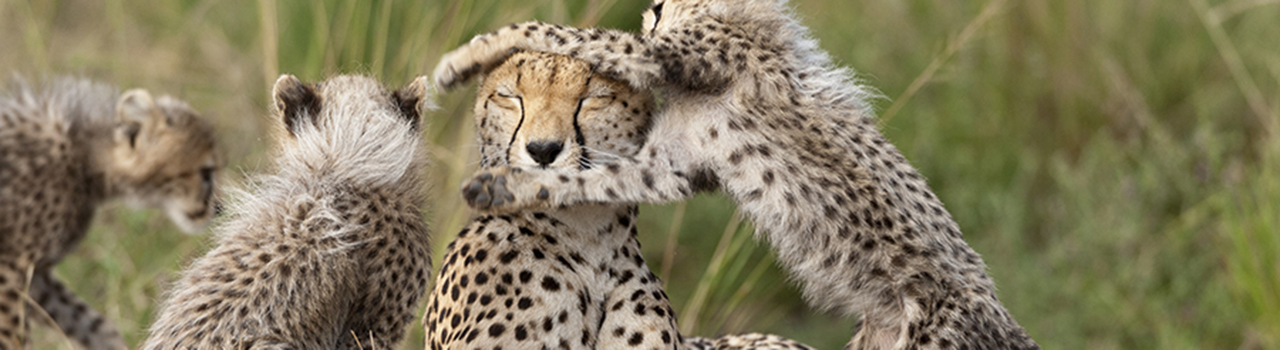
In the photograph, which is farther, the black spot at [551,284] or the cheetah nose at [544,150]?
the black spot at [551,284]

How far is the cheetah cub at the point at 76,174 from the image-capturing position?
4.12m

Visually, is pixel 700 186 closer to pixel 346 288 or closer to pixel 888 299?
pixel 888 299

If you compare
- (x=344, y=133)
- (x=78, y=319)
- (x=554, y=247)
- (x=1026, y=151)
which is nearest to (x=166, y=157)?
(x=78, y=319)

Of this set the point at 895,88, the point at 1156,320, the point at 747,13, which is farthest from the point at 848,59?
the point at 747,13

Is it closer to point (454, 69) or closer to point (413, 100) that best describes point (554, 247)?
point (454, 69)

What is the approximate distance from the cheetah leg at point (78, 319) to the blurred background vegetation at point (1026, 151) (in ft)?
0.26

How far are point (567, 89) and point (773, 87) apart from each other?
405 millimetres

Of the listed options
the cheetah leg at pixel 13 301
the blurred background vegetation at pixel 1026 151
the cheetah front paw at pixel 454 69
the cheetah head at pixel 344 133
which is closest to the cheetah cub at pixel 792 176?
the cheetah front paw at pixel 454 69

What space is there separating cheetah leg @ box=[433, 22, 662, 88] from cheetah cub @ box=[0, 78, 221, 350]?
100 inches

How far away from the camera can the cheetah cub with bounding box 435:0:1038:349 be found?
6.60 ft

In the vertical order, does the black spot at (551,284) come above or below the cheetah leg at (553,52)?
below

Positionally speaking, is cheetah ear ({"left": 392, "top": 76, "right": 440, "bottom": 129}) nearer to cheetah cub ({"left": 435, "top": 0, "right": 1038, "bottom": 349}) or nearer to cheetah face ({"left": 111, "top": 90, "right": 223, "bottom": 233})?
cheetah cub ({"left": 435, "top": 0, "right": 1038, "bottom": 349})

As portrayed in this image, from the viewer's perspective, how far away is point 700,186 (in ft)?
6.93

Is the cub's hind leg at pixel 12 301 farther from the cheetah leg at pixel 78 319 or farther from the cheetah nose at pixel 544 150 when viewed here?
the cheetah nose at pixel 544 150
